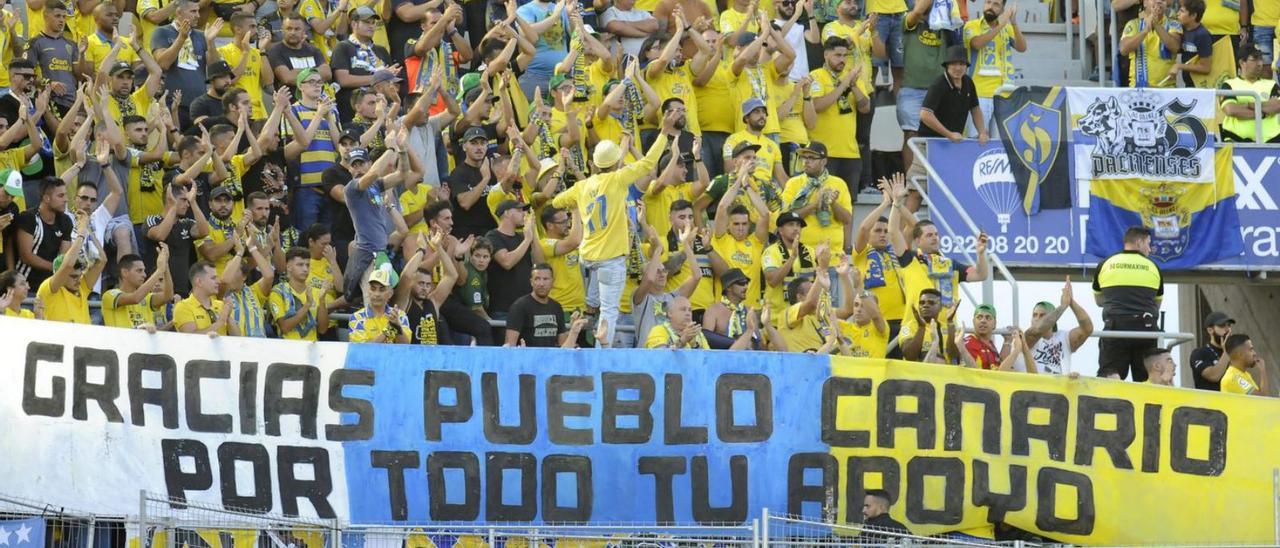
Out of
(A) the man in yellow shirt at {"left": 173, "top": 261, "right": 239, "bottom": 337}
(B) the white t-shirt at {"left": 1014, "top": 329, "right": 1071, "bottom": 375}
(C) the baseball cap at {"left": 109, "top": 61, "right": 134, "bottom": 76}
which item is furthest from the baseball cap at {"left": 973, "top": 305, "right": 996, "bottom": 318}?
(C) the baseball cap at {"left": 109, "top": 61, "right": 134, "bottom": 76}

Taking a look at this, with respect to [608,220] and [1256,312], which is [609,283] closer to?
[608,220]

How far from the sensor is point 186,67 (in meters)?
20.9

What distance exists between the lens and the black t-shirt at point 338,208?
19516 millimetres

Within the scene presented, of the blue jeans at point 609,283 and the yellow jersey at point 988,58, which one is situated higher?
the yellow jersey at point 988,58

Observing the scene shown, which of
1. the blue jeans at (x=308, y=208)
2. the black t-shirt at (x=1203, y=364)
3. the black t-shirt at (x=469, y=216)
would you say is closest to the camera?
the black t-shirt at (x=1203, y=364)

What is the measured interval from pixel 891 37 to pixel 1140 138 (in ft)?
8.74

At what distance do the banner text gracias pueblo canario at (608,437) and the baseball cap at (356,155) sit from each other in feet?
11.6

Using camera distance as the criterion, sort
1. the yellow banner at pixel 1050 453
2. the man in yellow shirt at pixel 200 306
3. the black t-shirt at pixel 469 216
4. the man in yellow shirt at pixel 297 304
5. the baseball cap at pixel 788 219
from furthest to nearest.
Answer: the black t-shirt at pixel 469 216 → the baseball cap at pixel 788 219 → the man in yellow shirt at pixel 297 304 → the man in yellow shirt at pixel 200 306 → the yellow banner at pixel 1050 453

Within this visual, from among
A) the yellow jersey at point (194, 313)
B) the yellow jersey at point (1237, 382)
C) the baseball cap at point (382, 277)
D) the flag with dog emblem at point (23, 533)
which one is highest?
the baseball cap at point (382, 277)

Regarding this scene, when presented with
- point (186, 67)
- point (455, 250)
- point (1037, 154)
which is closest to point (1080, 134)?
point (1037, 154)

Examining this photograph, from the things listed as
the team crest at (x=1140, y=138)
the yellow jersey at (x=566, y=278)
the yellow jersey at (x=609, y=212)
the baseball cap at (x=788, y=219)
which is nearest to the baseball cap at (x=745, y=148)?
the baseball cap at (x=788, y=219)

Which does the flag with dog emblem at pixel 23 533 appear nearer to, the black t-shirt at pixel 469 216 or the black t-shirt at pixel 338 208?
the black t-shirt at pixel 338 208

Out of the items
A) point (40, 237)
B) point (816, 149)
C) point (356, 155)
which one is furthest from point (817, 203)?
point (40, 237)

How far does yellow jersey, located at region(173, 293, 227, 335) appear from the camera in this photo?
1730 cm
